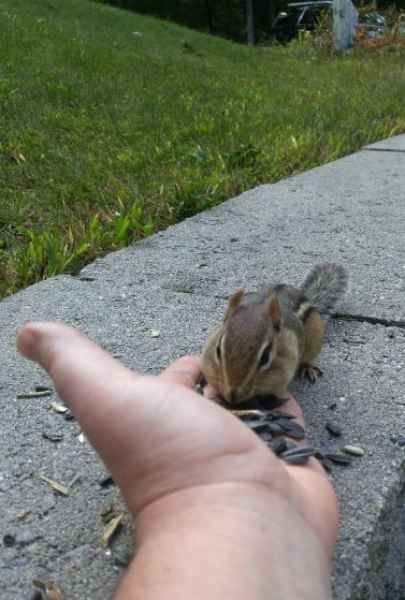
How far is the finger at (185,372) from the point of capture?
201 centimetres

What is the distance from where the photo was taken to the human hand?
56.6 inches

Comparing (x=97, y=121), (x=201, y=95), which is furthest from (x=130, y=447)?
(x=201, y=95)

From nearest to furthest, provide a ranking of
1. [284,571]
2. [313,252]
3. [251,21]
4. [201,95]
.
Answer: [284,571]
[313,252]
[201,95]
[251,21]

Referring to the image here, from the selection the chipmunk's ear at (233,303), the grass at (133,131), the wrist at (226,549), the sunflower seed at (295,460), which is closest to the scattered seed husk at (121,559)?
the wrist at (226,549)

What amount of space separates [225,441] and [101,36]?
1097cm

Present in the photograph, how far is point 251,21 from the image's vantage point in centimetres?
2467

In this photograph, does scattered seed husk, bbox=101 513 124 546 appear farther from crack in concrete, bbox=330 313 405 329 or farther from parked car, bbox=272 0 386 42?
parked car, bbox=272 0 386 42

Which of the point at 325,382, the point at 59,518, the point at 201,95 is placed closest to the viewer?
the point at 59,518

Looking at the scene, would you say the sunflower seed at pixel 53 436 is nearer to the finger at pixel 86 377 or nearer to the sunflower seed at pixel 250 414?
the finger at pixel 86 377

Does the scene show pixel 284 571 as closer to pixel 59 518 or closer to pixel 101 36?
pixel 59 518

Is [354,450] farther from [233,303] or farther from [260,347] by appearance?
[233,303]

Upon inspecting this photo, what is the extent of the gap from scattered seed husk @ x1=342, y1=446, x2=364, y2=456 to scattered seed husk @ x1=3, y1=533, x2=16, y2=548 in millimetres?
829

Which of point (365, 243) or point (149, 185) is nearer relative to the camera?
point (365, 243)

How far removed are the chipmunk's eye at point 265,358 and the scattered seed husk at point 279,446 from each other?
0.28 meters
